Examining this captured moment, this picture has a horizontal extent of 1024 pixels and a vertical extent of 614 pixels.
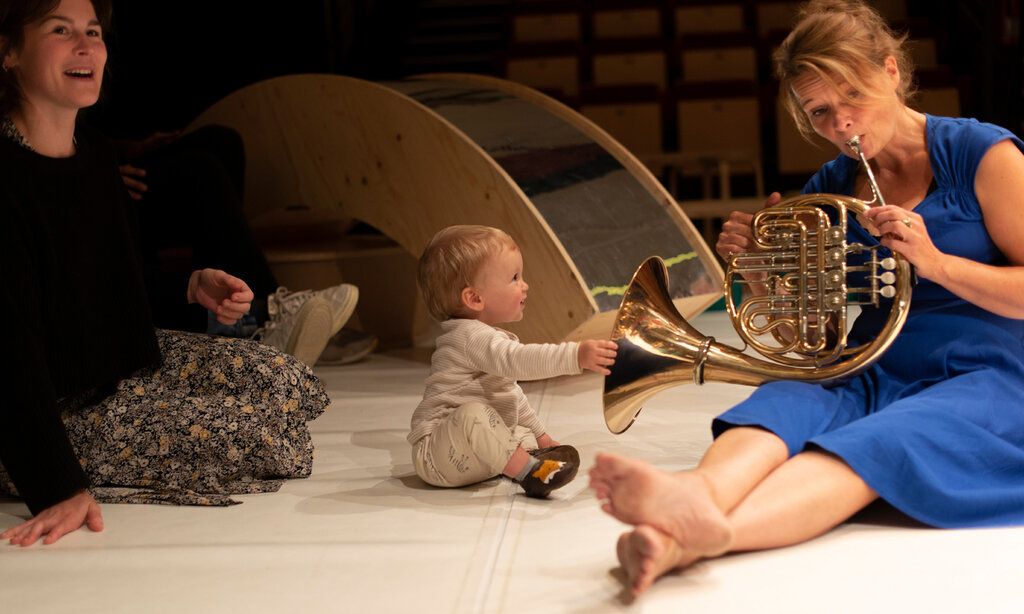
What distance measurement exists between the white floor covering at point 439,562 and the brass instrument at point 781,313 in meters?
Answer: 0.24

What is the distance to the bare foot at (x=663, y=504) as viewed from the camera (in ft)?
4.64

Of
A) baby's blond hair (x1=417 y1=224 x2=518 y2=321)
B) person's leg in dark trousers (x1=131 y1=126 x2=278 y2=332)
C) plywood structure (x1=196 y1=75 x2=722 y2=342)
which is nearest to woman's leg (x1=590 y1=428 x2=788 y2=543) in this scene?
baby's blond hair (x1=417 y1=224 x2=518 y2=321)

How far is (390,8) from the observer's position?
25.4 feet

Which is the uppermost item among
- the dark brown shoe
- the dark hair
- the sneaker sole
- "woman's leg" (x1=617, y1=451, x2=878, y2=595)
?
the dark hair

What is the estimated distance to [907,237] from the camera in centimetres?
174

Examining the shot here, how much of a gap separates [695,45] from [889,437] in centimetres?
554

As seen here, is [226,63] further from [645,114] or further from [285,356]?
[285,356]

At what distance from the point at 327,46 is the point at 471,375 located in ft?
15.2

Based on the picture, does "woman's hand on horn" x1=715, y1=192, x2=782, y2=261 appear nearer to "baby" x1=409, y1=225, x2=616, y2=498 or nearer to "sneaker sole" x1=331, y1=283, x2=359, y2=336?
"baby" x1=409, y1=225, x2=616, y2=498

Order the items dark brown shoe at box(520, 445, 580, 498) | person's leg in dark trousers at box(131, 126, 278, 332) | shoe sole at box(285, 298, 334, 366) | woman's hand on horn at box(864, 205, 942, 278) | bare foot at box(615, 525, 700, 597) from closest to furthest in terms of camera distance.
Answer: bare foot at box(615, 525, 700, 597), woman's hand on horn at box(864, 205, 942, 278), dark brown shoe at box(520, 445, 580, 498), shoe sole at box(285, 298, 334, 366), person's leg in dark trousers at box(131, 126, 278, 332)

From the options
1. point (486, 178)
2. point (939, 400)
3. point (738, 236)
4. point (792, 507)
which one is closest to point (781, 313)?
point (738, 236)

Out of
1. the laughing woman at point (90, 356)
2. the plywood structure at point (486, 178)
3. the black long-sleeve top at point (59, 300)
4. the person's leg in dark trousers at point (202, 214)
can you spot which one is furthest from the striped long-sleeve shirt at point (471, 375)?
the person's leg in dark trousers at point (202, 214)

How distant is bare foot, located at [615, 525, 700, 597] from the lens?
1.40 m

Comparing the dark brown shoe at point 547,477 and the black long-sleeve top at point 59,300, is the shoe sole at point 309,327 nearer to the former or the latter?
the black long-sleeve top at point 59,300
